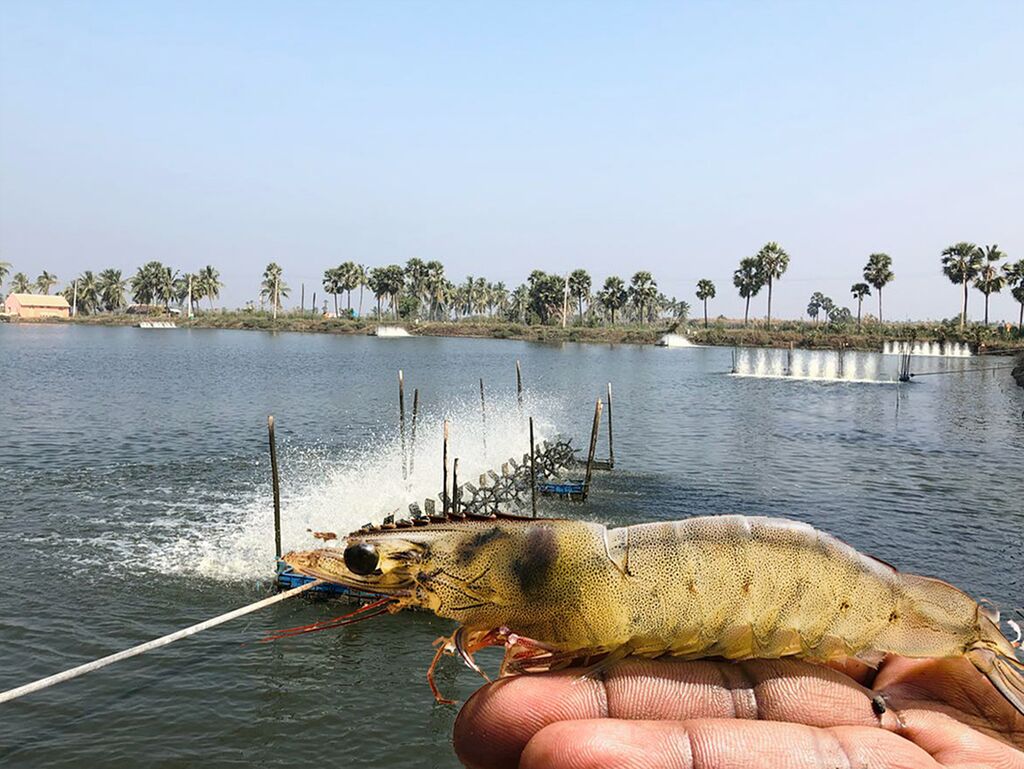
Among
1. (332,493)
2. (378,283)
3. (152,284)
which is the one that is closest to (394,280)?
(378,283)

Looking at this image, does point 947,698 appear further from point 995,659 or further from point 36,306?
point 36,306

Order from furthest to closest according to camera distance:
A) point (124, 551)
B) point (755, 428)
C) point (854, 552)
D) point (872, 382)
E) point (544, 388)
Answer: point (872, 382)
point (544, 388)
point (755, 428)
point (124, 551)
point (854, 552)

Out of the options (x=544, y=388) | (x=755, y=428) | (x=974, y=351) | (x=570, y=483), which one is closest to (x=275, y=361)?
(x=544, y=388)

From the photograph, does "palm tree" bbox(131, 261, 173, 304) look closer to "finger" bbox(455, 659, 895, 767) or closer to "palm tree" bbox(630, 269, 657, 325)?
"palm tree" bbox(630, 269, 657, 325)

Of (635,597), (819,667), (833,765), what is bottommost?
(833,765)

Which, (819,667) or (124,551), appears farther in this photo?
(124,551)

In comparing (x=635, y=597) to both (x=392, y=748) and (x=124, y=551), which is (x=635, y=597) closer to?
(x=392, y=748)

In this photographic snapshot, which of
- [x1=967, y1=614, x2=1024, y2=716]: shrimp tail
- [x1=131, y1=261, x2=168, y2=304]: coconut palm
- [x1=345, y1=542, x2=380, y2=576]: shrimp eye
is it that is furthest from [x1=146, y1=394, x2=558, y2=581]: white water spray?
[x1=131, y1=261, x2=168, y2=304]: coconut palm

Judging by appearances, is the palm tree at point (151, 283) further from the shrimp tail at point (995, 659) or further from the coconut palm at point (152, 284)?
the shrimp tail at point (995, 659)
